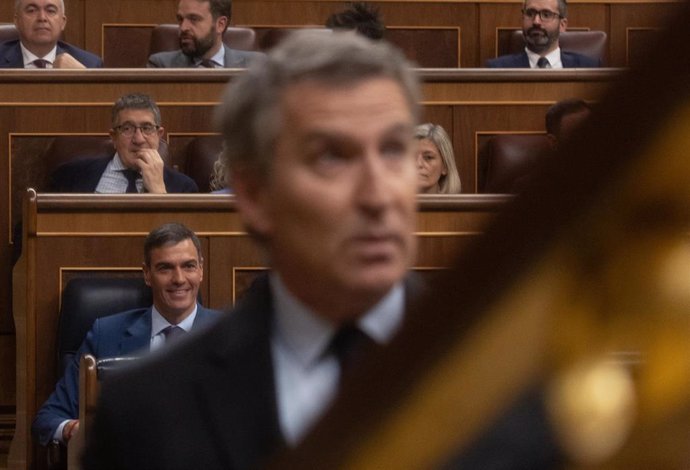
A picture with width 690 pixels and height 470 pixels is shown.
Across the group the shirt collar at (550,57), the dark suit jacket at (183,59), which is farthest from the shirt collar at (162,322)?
the shirt collar at (550,57)

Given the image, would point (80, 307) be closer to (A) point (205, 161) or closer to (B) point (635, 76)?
(A) point (205, 161)

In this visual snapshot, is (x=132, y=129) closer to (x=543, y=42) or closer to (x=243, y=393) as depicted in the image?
(x=543, y=42)

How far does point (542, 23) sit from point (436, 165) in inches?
55.9

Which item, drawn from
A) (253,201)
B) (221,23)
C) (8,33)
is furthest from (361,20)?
(253,201)

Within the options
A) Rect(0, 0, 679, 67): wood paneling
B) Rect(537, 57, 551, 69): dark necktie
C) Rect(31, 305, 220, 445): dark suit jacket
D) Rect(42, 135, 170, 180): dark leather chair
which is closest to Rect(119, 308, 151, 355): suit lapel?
Rect(31, 305, 220, 445): dark suit jacket

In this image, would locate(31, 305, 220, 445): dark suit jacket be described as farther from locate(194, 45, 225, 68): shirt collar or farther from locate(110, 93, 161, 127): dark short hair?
locate(194, 45, 225, 68): shirt collar

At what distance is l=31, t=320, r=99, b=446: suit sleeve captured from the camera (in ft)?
10.8

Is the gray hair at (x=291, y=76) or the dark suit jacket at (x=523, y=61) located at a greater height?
the dark suit jacket at (x=523, y=61)

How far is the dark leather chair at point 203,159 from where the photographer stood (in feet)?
14.0

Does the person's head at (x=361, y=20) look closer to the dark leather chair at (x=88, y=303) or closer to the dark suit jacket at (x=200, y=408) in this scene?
the dark leather chair at (x=88, y=303)

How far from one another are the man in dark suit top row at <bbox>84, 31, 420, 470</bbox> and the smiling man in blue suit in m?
2.47

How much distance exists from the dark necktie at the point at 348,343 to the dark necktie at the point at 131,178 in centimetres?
336

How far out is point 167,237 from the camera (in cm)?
336

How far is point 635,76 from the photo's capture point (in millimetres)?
369
